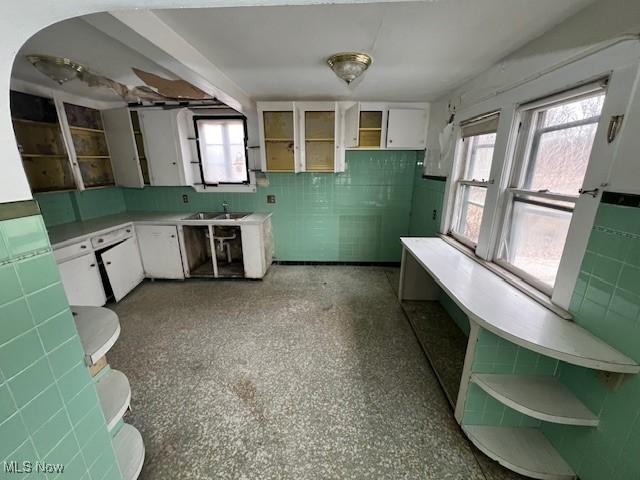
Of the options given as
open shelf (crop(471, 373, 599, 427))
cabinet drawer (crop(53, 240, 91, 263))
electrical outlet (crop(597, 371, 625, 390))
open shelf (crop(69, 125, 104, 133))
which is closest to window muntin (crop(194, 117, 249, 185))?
open shelf (crop(69, 125, 104, 133))

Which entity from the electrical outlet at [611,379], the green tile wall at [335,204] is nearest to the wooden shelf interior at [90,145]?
the green tile wall at [335,204]

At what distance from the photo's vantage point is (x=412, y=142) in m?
3.06

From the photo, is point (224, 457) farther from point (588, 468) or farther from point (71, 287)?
point (71, 287)

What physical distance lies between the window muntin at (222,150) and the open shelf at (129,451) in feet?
9.59

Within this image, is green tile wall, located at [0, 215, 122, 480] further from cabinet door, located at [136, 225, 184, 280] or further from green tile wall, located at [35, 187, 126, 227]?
green tile wall, located at [35, 187, 126, 227]

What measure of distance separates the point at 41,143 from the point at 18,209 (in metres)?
2.76

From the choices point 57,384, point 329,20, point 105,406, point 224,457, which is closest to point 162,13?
point 329,20

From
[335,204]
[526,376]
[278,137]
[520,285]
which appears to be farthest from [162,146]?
[526,376]

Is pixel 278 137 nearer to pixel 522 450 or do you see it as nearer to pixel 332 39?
pixel 332 39

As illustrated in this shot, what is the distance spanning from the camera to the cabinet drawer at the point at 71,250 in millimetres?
2186

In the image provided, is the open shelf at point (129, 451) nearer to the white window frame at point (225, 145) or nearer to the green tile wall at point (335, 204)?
the green tile wall at point (335, 204)

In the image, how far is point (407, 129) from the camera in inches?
119

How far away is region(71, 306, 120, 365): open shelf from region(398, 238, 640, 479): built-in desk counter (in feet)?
5.66

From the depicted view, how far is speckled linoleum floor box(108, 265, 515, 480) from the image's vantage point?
128 centimetres
